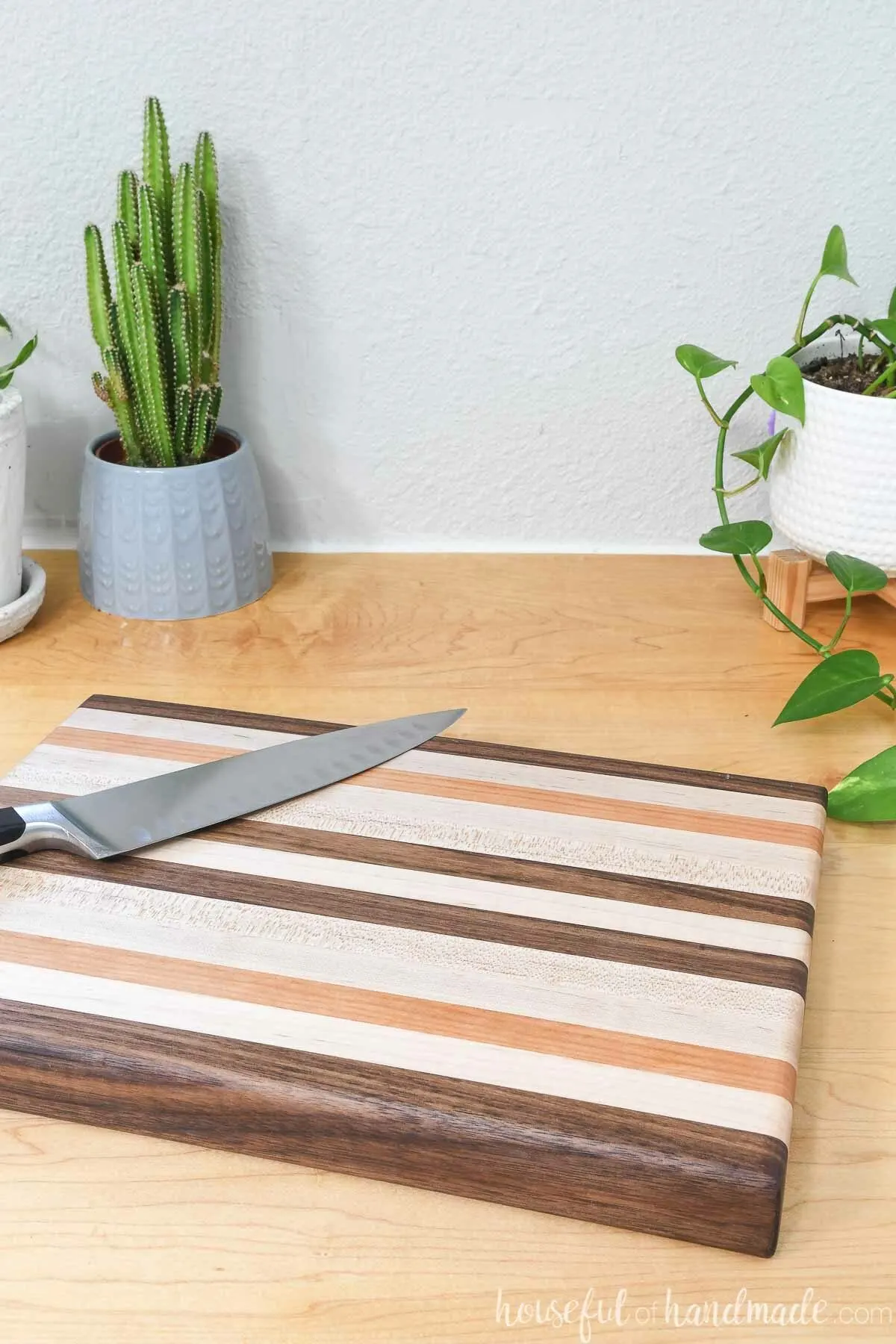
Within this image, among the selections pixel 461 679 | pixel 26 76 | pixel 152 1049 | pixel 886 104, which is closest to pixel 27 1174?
pixel 152 1049

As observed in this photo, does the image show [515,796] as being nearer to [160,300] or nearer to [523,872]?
[523,872]

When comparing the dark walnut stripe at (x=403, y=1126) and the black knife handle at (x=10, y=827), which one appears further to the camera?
the black knife handle at (x=10, y=827)

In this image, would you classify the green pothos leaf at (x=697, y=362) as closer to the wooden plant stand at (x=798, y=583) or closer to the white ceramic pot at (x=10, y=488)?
the wooden plant stand at (x=798, y=583)

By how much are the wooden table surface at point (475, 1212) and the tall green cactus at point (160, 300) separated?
20 cm

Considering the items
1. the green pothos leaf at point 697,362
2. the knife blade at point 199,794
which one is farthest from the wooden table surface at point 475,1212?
the green pothos leaf at point 697,362

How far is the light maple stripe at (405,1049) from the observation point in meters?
0.49

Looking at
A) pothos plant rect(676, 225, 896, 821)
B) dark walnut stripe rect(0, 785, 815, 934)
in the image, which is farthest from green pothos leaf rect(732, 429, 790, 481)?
dark walnut stripe rect(0, 785, 815, 934)

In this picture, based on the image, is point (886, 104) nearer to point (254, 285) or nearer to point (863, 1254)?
point (254, 285)

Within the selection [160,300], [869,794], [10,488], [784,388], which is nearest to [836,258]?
[784,388]

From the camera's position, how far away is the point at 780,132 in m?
0.93

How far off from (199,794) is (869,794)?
386 mm

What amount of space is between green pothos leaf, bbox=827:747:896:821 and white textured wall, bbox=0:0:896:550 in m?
0.40

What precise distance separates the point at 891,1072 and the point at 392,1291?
0.25 meters

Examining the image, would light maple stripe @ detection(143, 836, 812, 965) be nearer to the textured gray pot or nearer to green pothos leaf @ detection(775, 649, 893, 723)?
green pothos leaf @ detection(775, 649, 893, 723)
